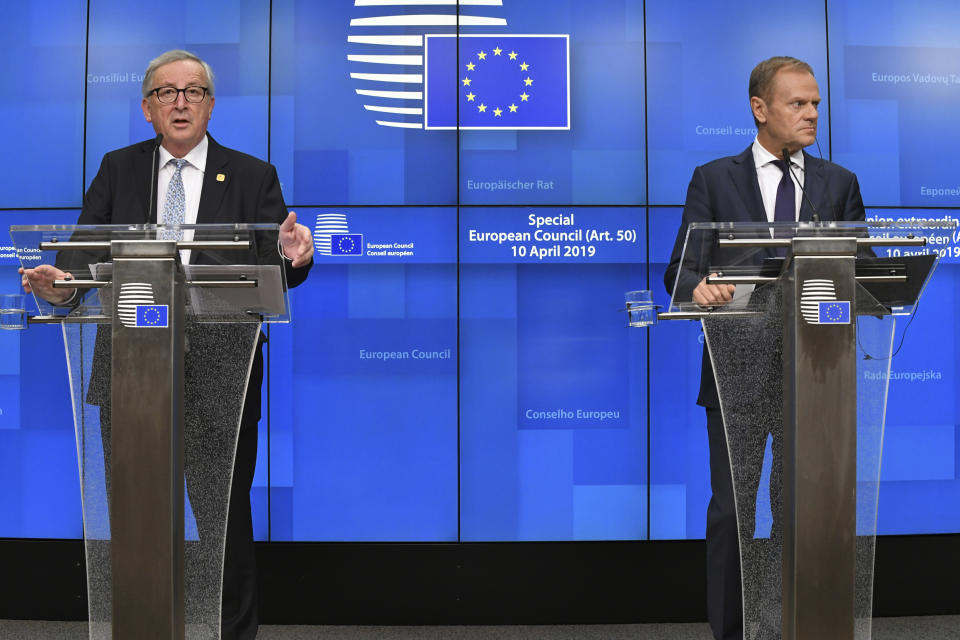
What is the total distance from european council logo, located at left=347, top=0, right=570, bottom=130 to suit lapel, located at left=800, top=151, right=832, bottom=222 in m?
1.30

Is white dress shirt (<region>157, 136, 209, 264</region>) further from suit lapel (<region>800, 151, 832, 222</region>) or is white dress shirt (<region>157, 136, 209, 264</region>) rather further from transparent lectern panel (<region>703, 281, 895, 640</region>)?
suit lapel (<region>800, 151, 832, 222</region>)

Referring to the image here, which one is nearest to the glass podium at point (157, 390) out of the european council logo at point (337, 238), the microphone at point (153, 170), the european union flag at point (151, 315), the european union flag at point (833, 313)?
the european union flag at point (151, 315)

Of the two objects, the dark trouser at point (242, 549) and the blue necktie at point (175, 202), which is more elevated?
the blue necktie at point (175, 202)

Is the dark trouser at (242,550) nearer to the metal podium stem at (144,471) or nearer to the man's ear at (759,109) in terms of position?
the metal podium stem at (144,471)

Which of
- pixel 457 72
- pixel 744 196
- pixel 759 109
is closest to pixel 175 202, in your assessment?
pixel 457 72

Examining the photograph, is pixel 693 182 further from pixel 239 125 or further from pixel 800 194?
pixel 239 125

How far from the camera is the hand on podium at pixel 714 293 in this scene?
1.95 metres

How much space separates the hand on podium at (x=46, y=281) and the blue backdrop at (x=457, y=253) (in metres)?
1.84

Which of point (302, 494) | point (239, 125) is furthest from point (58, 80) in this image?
point (302, 494)

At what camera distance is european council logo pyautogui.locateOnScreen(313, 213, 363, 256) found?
378 cm

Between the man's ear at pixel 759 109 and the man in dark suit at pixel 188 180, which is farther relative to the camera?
the man's ear at pixel 759 109

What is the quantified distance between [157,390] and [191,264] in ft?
0.94

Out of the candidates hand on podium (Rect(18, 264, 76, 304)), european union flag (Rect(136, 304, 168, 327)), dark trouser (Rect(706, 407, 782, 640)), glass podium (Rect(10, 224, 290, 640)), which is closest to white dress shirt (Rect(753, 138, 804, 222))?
dark trouser (Rect(706, 407, 782, 640))

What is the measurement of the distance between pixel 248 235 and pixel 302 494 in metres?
2.14
